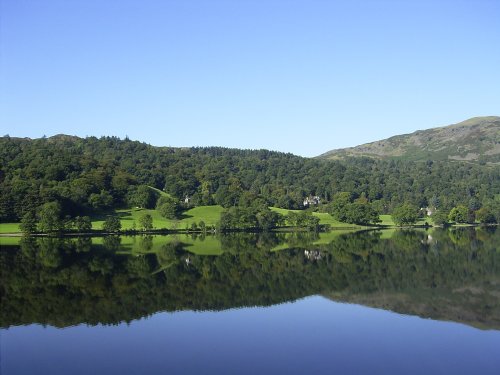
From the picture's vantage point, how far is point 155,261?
57812 millimetres

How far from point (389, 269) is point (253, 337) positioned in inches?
1130

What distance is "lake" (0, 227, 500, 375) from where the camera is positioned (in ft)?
77.7

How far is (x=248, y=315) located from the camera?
3322cm

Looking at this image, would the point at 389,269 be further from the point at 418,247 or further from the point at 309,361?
the point at 309,361

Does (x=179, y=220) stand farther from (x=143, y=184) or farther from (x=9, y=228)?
(x=9, y=228)

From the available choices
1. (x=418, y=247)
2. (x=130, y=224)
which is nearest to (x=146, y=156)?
(x=130, y=224)

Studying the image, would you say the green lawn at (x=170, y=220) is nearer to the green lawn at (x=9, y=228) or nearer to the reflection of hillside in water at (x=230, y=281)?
the green lawn at (x=9, y=228)

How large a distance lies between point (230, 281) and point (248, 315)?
39.6ft

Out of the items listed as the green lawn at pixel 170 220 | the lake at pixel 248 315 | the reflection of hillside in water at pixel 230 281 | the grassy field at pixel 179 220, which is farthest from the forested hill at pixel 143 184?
the lake at pixel 248 315

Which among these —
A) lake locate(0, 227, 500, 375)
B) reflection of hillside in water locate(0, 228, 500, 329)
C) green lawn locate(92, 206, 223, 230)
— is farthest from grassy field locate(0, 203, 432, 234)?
lake locate(0, 227, 500, 375)

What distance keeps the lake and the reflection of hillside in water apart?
16cm

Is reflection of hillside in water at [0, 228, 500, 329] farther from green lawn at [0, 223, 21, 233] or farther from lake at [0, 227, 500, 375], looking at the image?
green lawn at [0, 223, 21, 233]

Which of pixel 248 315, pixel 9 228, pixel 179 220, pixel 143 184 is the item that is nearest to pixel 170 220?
pixel 179 220

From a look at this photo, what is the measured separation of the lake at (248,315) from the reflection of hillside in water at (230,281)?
16 centimetres
